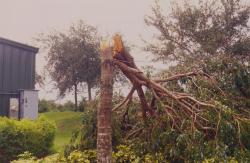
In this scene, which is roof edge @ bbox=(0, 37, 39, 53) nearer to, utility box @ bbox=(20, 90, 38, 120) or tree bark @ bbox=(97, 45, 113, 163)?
utility box @ bbox=(20, 90, 38, 120)

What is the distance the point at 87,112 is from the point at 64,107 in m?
40.6

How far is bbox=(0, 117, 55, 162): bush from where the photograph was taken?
16.1m

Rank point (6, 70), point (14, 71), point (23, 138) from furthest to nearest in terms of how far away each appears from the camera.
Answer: point (14, 71) < point (6, 70) < point (23, 138)

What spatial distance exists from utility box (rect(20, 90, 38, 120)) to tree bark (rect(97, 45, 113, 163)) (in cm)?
1810

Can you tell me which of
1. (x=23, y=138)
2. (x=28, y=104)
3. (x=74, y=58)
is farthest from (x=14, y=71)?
(x=74, y=58)

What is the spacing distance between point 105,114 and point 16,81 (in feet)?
60.9

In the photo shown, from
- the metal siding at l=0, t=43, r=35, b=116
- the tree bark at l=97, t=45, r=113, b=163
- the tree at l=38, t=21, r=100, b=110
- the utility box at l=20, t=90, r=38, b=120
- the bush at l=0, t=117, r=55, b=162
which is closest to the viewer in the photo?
the tree bark at l=97, t=45, r=113, b=163

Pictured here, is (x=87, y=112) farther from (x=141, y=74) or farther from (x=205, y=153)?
(x=205, y=153)

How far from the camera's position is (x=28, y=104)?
24375mm

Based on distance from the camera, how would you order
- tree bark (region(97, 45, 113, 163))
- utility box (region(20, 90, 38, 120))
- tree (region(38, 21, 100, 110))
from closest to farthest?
tree bark (region(97, 45, 113, 163)), utility box (region(20, 90, 38, 120)), tree (region(38, 21, 100, 110))

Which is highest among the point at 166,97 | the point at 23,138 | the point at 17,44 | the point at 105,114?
the point at 17,44

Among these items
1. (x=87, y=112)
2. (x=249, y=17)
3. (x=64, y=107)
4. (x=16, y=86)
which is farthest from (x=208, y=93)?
(x=64, y=107)

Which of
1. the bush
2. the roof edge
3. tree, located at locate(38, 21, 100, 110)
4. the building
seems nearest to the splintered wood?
the bush

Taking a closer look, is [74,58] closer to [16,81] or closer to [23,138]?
[16,81]
